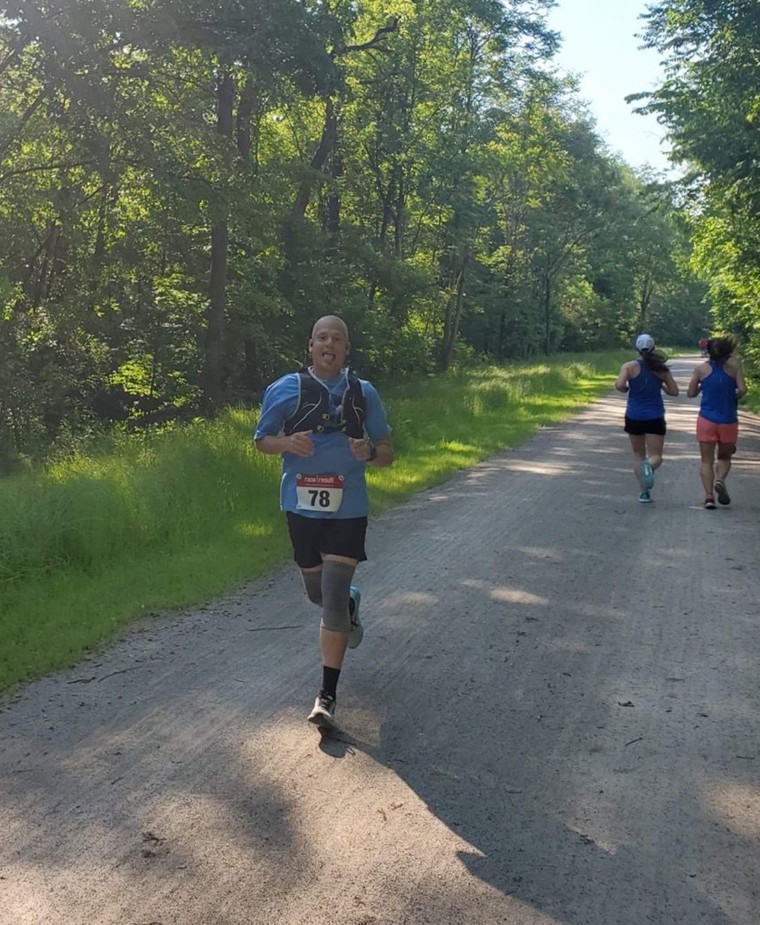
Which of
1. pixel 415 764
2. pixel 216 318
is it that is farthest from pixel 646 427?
pixel 216 318

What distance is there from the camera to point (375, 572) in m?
8.50

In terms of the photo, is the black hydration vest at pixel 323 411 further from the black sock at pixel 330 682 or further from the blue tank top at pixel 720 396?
the blue tank top at pixel 720 396

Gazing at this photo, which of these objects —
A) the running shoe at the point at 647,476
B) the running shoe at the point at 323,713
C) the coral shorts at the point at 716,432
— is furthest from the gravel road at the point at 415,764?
the running shoe at the point at 647,476

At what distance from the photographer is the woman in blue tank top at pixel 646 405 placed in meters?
12.0

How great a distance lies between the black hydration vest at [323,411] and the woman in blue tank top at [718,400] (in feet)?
23.8

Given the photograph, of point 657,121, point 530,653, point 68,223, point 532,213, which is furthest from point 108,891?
point 532,213

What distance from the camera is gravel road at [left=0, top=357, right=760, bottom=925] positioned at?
11.4 feet

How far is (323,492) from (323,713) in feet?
3.37

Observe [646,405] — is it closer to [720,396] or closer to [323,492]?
[720,396]

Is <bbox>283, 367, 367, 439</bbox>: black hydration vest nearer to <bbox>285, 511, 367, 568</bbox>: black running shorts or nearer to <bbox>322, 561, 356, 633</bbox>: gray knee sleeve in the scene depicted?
<bbox>285, 511, 367, 568</bbox>: black running shorts

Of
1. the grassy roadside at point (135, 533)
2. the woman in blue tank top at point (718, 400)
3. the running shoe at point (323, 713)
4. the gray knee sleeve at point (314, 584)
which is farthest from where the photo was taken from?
the woman in blue tank top at point (718, 400)

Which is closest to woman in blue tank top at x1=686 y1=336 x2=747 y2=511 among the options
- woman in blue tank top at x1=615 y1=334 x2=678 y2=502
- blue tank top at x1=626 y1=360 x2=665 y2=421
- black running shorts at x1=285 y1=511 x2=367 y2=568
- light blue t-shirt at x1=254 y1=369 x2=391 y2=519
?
woman in blue tank top at x1=615 y1=334 x2=678 y2=502

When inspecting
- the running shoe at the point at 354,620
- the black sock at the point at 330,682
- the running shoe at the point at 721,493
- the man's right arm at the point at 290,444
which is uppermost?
the man's right arm at the point at 290,444

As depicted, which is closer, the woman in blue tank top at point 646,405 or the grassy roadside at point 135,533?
the grassy roadside at point 135,533
